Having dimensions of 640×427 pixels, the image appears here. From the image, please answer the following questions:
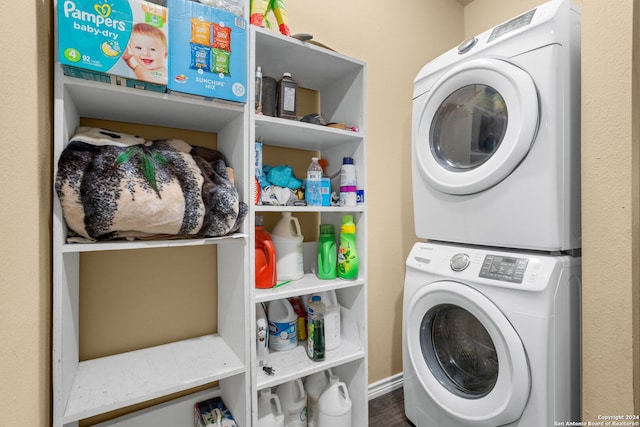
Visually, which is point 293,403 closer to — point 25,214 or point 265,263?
point 265,263

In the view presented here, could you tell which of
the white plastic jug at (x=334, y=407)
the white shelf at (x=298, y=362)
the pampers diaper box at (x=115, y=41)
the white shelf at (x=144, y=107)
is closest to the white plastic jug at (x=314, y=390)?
the white plastic jug at (x=334, y=407)

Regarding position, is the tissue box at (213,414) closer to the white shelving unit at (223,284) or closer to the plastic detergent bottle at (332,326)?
the white shelving unit at (223,284)

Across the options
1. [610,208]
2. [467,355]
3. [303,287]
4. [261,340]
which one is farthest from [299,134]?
[467,355]

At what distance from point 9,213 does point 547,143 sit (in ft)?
5.08

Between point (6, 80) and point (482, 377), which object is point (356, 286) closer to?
point (482, 377)

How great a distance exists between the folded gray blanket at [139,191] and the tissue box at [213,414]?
2.40 ft

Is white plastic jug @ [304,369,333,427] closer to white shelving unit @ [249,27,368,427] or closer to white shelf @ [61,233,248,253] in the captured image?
white shelving unit @ [249,27,368,427]

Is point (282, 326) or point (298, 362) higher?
point (282, 326)

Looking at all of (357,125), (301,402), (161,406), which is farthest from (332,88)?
(161,406)

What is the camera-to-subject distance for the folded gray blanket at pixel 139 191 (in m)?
0.78

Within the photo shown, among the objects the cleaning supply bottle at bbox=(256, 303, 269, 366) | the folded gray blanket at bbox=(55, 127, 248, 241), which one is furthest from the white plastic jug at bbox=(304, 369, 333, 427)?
the folded gray blanket at bbox=(55, 127, 248, 241)

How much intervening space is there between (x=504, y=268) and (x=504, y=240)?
0.12m

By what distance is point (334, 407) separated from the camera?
1258 millimetres

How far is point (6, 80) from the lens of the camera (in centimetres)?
62
